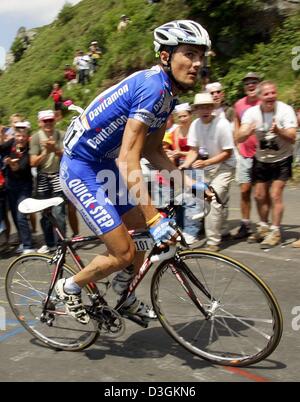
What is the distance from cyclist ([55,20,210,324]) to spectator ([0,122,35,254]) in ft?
12.2

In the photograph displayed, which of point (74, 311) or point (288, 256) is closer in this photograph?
point (74, 311)

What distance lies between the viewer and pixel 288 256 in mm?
6570

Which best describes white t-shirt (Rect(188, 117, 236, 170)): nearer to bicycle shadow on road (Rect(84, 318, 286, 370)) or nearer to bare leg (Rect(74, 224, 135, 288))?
bicycle shadow on road (Rect(84, 318, 286, 370))

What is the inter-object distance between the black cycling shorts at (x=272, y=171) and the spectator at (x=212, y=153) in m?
0.31

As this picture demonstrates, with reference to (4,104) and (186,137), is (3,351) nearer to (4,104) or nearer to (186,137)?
(186,137)

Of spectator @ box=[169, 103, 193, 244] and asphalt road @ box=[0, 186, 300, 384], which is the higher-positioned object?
spectator @ box=[169, 103, 193, 244]

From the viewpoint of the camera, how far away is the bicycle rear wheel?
444 cm

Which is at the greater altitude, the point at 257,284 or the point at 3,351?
the point at 257,284

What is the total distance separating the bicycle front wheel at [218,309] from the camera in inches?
148

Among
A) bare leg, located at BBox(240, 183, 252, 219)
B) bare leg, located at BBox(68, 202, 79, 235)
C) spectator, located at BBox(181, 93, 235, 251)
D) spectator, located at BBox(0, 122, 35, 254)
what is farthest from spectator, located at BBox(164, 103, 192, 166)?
spectator, located at BBox(0, 122, 35, 254)

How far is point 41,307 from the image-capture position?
4555mm

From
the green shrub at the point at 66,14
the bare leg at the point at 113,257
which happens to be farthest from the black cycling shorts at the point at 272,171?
the green shrub at the point at 66,14
